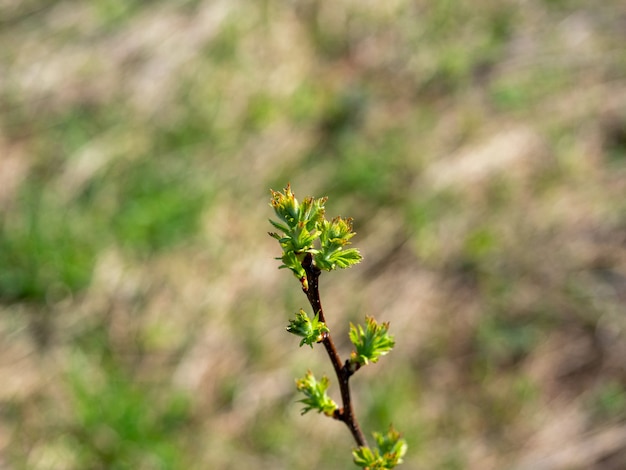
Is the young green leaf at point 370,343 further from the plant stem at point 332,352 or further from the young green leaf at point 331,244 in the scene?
the young green leaf at point 331,244

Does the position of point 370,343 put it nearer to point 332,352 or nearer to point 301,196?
point 332,352

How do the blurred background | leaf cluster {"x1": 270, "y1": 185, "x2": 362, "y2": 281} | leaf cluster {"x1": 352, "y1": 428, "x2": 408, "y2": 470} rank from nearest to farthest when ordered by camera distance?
leaf cluster {"x1": 270, "y1": 185, "x2": 362, "y2": 281}
leaf cluster {"x1": 352, "y1": 428, "x2": 408, "y2": 470}
the blurred background

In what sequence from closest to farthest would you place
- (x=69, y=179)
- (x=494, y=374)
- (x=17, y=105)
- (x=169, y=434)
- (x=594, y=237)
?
(x=169, y=434) → (x=494, y=374) → (x=594, y=237) → (x=69, y=179) → (x=17, y=105)

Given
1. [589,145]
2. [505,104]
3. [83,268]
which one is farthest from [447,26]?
[83,268]

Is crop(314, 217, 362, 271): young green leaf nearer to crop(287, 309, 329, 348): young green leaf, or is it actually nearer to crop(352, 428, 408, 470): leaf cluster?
crop(287, 309, 329, 348): young green leaf

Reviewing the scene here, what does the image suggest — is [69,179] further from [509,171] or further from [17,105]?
[509,171]

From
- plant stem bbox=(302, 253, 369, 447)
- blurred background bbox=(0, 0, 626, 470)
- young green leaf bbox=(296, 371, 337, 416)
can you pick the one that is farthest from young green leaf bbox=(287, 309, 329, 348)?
blurred background bbox=(0, 0, 626, 470)

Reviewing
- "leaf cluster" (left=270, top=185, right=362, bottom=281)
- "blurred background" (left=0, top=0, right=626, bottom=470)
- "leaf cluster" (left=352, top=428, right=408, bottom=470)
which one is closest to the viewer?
A: "leaf cluster" (left=270, top=185, right=362, bottom=281)
